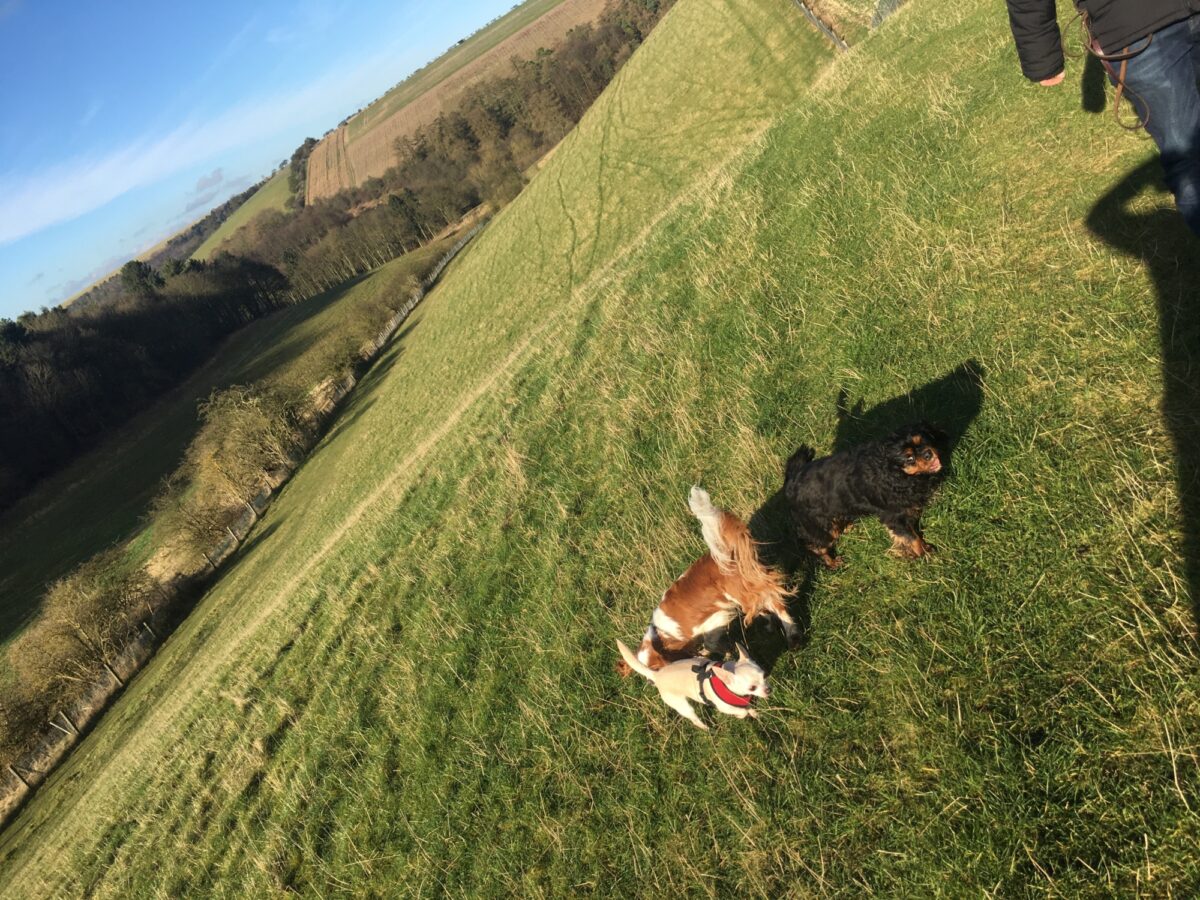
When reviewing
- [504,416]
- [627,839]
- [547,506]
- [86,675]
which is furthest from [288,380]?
[627,839]

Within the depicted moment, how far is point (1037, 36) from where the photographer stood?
4285 millimetres

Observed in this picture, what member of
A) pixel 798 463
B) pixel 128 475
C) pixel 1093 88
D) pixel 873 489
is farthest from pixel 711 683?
pixel 128 475

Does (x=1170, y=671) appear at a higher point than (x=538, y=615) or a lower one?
higher

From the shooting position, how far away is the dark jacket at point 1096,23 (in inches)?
137

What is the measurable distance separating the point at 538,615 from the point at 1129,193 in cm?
713

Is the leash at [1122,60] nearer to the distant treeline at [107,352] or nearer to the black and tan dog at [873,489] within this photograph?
the black and tan dog at [873,489]

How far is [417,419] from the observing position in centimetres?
2436

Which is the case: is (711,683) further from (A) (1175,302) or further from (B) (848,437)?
(A) (1175,302)

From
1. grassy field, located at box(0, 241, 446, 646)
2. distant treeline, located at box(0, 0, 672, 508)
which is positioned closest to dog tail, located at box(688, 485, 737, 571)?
grassy field, located at box(0, 241, 446, 646)

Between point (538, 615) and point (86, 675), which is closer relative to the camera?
point (538, 615)

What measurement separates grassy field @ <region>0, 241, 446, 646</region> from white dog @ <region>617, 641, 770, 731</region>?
42.3 m

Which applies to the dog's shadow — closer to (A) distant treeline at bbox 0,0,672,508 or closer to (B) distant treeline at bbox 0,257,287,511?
(A) distant treeline at bbox 0,0,672,508

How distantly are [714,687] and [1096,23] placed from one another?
488cm

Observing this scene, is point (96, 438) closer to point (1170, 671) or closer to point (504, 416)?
point (504, 416)
